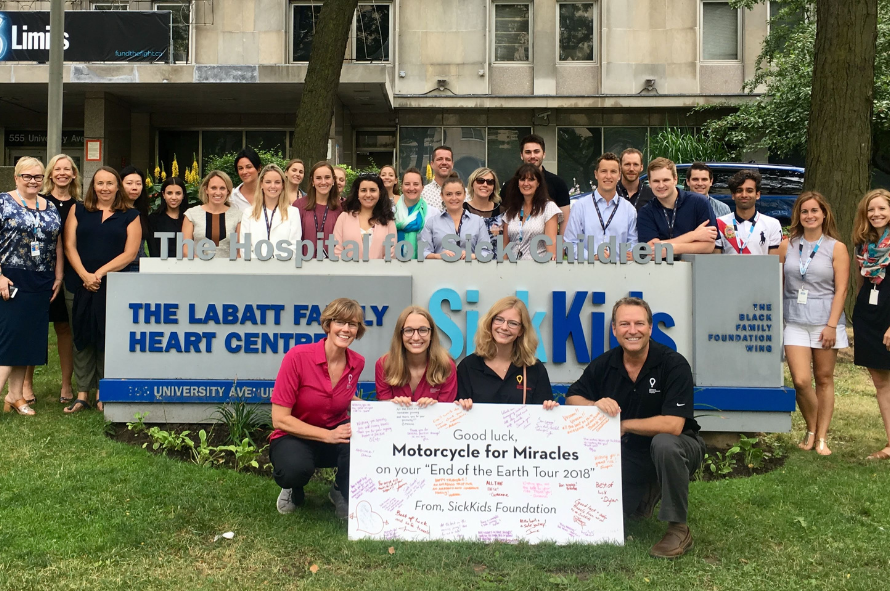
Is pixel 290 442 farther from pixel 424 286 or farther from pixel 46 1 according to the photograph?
pixel 46 1

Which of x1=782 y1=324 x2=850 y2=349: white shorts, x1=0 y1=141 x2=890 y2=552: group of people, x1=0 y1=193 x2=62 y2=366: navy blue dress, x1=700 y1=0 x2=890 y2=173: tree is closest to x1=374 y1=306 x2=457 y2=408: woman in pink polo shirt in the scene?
x1=0 y1=141 x2=890 y2=552: group of people

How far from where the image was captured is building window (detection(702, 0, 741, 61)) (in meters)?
22.2

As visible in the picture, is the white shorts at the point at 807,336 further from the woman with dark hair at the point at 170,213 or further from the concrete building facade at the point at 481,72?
the concrete building facade at the point at 481,72

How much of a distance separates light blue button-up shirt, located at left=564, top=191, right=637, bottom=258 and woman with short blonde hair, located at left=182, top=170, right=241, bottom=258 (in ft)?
8.82

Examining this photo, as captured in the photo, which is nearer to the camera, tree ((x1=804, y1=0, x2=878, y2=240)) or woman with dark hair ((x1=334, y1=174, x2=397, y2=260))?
woman with dark hair ((x1=334, y1=174, x2=397, y2=260))

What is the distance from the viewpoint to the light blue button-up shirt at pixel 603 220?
21.9 ft

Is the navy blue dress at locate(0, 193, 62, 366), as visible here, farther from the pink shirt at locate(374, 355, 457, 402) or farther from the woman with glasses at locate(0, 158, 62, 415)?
the pink shirt at locate(374, 355, 457, 402)

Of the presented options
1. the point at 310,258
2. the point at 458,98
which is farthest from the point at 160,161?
the point at 310,258

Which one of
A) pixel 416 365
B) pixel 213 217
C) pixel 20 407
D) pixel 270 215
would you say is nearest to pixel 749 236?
pixel 416 365

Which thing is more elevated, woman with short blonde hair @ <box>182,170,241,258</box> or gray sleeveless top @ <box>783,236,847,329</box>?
woman with short blonde hair @ <box>182,170,241,258</box>

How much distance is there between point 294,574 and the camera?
160 inches

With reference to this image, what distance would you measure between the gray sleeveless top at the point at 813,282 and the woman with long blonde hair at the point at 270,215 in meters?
3.75

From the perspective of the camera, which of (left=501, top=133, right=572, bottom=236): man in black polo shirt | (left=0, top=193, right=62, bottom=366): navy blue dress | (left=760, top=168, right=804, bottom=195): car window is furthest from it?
(left=760, top=168, right=804, bottom=195): car window

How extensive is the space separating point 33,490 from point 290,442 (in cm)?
167
